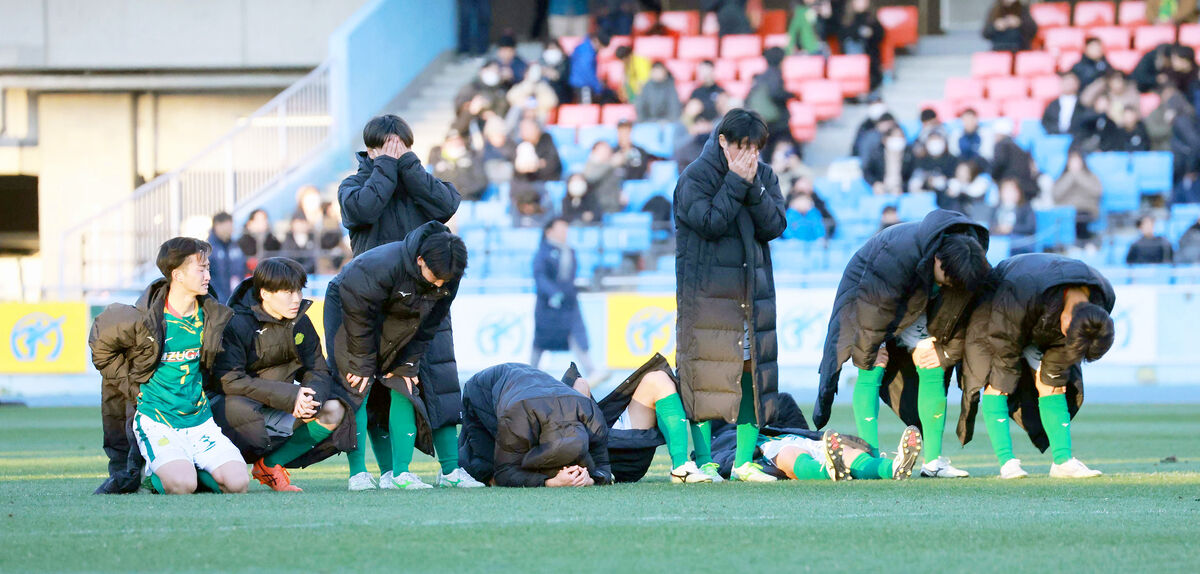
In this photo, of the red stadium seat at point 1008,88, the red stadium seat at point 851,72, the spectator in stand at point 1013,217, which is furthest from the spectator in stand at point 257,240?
the red stadium seat at point 1008,88

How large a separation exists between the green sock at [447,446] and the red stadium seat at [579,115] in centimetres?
1425

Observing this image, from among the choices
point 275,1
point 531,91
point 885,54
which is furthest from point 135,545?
point 275,1

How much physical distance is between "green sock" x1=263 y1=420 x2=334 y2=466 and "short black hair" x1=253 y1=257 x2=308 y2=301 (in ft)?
2.22

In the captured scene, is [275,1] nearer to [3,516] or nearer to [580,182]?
[580,182]

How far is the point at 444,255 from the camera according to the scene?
6957 mm

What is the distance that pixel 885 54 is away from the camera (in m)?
22.8

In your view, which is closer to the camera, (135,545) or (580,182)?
(135,545)

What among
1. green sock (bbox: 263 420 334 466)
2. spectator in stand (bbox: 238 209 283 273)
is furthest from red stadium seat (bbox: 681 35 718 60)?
green sock (bbox: 263 420 334 466)

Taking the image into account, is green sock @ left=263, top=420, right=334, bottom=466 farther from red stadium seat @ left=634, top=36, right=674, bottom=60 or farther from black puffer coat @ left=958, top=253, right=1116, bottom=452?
red stadium seat @ left=634, top=36, right=674, bottom=60

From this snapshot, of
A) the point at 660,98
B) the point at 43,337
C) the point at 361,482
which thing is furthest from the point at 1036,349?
the point at 660,98

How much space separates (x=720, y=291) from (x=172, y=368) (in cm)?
267

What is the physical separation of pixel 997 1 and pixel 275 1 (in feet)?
37.3

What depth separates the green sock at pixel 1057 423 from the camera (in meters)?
7.90

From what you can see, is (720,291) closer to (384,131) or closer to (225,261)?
(384,131)
